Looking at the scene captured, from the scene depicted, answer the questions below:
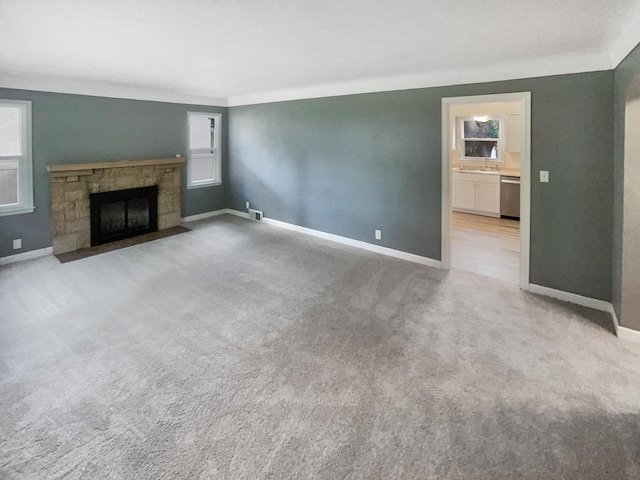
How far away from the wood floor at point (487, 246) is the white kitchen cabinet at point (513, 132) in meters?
1.56

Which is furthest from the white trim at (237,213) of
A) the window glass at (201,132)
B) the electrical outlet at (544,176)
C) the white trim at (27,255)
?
the electrical outlet at (544,176)

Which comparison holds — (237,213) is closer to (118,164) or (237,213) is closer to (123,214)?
(123,214)

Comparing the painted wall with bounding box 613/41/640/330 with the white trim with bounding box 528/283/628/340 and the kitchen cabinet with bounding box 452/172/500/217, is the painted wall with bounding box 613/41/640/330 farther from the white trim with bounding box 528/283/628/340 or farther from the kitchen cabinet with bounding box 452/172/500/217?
the kitchen cabinet with bounding box 452/172/500/217

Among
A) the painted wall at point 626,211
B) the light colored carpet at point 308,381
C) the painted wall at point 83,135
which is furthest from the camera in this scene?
the painted wall at point 83,135

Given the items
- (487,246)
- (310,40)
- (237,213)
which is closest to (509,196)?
(487,246)

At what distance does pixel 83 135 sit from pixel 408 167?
15.3 feet

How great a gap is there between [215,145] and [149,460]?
6.44 metres

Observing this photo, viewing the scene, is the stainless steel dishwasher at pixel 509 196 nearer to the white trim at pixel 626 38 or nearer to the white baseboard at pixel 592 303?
the white baseboard at pixel 592 303

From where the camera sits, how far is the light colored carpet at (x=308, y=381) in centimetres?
182

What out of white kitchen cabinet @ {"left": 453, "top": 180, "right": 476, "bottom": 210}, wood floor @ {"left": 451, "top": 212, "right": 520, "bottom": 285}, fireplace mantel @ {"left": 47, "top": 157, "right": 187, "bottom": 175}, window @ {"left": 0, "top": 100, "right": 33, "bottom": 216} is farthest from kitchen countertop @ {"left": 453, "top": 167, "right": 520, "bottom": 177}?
window @ {"left": 0, "top": 100, "right": 33, "bottom": 216}

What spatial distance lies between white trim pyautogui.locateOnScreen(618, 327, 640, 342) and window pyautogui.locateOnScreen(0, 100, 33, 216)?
670cm

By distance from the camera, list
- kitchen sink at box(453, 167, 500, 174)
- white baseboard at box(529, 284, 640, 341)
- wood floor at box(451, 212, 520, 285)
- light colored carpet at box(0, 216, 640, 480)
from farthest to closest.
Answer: kitchen sink at box(453, 167, 500, 174)
wood floor at box(451, 212, 520, 285)
white baseboard at box(529, 284, 640, 341)
light colored carpet at box(0, 216, 640, 480)

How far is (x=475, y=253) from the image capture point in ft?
17.3

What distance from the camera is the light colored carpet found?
1.82m
